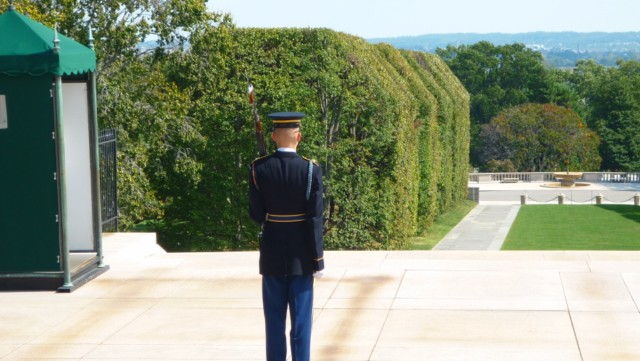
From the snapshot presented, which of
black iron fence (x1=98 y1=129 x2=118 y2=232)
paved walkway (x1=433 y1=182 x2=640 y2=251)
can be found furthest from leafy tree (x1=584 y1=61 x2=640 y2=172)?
black iron fence (x1=98 y1=129 x2=118 y2=232)

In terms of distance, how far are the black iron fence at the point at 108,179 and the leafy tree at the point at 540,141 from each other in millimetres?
75584

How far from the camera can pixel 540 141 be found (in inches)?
3460

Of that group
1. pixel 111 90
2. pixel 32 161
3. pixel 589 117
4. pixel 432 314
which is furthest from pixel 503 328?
pixel 589 117

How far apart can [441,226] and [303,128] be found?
18.9m

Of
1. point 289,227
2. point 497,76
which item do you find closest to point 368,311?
point 289,227

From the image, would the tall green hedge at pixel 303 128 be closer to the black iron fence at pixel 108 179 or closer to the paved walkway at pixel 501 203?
the paved walkway at pixel 501 203

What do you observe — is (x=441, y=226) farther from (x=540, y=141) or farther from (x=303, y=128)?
(x=540, y=141)

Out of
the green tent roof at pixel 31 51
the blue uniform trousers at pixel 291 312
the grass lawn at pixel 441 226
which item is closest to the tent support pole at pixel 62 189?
the green tent roof at pixel 31 51

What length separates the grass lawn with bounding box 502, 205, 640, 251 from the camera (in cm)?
3641

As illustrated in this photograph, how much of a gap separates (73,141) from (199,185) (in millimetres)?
18116

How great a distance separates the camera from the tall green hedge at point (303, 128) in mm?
28969

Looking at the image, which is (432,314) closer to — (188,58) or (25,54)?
(25,54)

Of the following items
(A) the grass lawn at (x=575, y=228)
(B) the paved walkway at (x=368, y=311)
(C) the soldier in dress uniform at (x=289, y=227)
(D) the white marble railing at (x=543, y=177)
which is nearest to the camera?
(C) the soldier in dress uniform at (x=289, y=227)

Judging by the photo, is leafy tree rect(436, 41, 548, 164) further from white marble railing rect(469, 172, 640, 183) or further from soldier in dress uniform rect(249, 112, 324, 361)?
soldier in dress uniform rect(249, 112, 324, 361)
